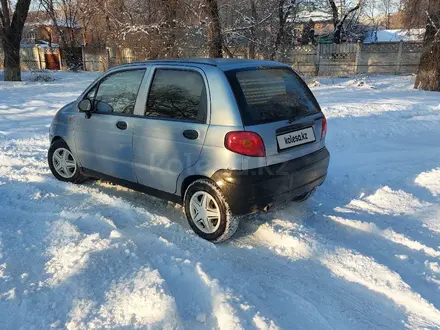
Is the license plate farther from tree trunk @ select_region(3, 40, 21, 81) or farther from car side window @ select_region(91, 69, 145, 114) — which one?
tree trunk @ select_region(3, 40, 21, 81)

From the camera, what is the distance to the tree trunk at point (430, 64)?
41.8ft

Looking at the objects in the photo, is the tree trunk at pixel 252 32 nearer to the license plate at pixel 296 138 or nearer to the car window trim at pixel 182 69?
the car window trim at pixel 182 69

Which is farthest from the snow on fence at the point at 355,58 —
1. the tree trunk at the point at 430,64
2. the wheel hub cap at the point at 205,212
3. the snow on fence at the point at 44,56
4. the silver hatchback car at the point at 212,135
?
the snow on fence at the point at 44,56

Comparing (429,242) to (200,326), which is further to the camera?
(429,242)

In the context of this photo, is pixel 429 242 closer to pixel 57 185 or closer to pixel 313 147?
pixel 313 147

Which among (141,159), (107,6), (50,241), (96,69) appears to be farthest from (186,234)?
(96,69)

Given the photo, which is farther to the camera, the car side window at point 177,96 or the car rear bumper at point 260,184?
the car side window at point 177,96

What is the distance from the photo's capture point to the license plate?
3480 mm

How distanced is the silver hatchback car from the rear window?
0.01 meters

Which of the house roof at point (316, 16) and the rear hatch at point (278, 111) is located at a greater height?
the house roof at point (316, 16)

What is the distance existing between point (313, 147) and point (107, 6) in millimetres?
13910

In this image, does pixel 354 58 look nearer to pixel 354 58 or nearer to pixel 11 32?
pixel 354 58

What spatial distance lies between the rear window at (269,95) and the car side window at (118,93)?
1.24 metres

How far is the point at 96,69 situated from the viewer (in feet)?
97.9
